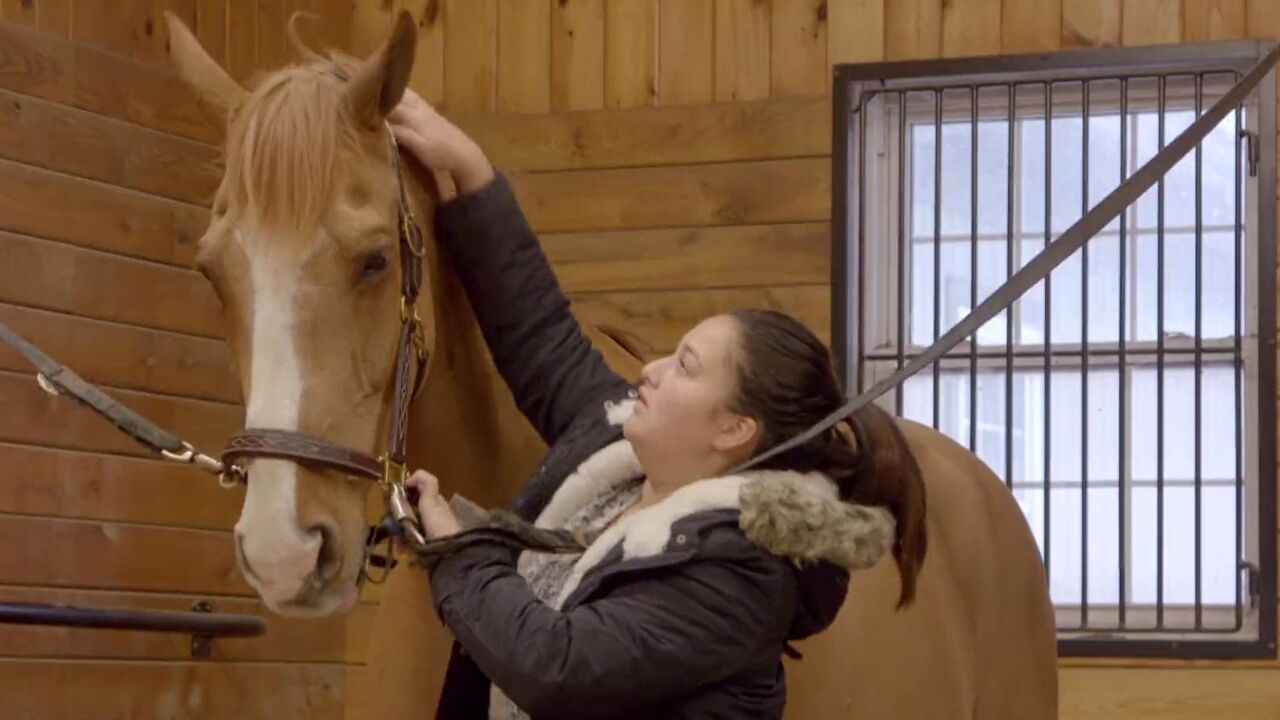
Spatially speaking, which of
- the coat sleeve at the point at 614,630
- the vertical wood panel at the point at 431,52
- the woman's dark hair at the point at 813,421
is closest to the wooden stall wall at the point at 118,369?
the vertical wood panel at the point at 431,52

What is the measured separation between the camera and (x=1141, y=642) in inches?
142

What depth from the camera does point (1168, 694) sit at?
3590 millimetres

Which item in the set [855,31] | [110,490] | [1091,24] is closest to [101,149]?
[110,490]

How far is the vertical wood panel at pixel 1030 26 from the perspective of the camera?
12.3 feet

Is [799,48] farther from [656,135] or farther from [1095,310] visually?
[1095,310]

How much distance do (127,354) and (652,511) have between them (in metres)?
2.49

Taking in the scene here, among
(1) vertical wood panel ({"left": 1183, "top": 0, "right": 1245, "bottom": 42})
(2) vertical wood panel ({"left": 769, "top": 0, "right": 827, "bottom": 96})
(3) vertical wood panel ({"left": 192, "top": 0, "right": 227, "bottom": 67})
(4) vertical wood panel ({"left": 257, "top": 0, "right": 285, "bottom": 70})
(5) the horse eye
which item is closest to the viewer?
(5) the horse eye

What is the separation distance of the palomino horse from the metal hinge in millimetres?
1736

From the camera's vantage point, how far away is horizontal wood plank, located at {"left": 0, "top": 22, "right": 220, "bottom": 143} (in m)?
3.57

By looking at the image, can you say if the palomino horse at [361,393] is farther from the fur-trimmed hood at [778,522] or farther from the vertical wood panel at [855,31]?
the vertical wood panel at [855,31]

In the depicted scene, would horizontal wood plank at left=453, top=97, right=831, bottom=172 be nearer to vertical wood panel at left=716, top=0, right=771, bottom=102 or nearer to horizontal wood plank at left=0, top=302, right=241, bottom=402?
vertical wood panel at left=716, top=0, right=771, bottom=102

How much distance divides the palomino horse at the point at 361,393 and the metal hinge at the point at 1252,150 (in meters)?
1.74

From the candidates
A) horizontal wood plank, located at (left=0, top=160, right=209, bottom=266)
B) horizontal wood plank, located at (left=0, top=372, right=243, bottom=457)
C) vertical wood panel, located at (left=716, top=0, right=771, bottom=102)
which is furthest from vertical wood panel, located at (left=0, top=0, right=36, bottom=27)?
vertical wood panel, located at (left=716, top=0, right=771, bottom=102)

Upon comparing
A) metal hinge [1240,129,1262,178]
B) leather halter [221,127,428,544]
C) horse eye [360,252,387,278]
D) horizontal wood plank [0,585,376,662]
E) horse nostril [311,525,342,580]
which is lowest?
horizontal wood plank [0,585,376,662]
